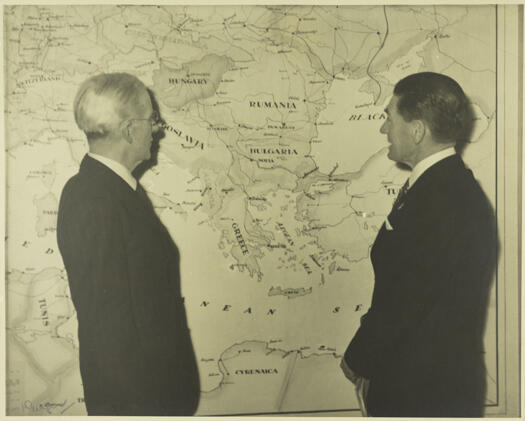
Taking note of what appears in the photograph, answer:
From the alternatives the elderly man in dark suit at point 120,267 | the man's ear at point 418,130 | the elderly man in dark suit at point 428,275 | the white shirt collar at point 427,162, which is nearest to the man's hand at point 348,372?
the elderly man in dark suit at point 428,275

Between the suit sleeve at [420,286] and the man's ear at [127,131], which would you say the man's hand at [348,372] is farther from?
the man's ear at [127,131]

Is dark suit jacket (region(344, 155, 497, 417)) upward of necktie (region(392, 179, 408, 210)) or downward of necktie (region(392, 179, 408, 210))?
downward

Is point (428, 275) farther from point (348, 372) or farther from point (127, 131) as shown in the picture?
point (127, 131)

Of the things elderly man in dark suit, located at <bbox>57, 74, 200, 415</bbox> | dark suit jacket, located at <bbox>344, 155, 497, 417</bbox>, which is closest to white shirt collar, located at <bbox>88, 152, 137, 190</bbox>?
elderly man in dark suit, located at <bbox>57, 74, 200, 415</bbox>

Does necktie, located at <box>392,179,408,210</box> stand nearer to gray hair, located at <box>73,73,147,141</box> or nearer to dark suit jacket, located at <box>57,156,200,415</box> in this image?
dark suit jacket, located at <box>57,156,200,415</box>

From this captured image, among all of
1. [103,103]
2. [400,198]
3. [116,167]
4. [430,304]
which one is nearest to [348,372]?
[430,304]
